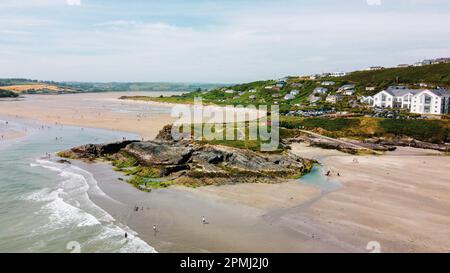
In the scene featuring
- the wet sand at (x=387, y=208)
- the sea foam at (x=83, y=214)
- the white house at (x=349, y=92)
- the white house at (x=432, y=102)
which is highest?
the white house at (x=349, y=92)

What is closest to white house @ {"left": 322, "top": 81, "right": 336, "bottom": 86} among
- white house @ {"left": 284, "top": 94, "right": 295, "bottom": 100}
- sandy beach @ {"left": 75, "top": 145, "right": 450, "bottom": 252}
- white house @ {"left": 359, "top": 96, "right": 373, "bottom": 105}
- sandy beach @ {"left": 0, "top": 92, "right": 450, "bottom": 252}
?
white house @ {"left": 284, "top": 94, "right": 295, "bottom": 100}

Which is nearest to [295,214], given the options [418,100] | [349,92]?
[418,100]

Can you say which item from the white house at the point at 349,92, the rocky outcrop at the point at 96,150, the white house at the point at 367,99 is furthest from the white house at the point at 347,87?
the rocky outcrop at the point at 96,150

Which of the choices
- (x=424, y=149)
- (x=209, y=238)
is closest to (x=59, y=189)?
(x=209, y=238)

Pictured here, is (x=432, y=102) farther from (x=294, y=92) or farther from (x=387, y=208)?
(x=387, y=208)

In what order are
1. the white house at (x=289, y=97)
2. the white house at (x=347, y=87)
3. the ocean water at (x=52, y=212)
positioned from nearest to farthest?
1. the ocean water at (x=52, y=212)
2. the white house at (x=347, y=87)
3. the white house at (x=289, y=97)

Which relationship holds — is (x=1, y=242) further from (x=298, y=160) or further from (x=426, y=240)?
(x=298, y=160)

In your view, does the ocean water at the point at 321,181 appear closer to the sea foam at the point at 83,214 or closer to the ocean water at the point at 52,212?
the sea foam at the point at 83,214

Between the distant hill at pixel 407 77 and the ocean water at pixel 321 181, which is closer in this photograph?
the ocean water at pixel 321 181
